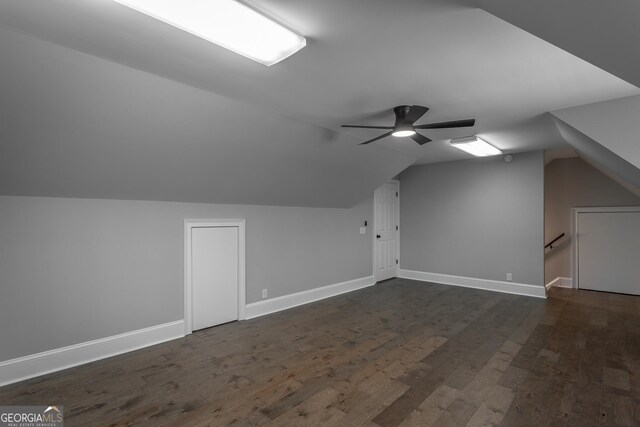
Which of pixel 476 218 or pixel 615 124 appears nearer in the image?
pixel 615 124

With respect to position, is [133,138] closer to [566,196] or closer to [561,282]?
[566,196]

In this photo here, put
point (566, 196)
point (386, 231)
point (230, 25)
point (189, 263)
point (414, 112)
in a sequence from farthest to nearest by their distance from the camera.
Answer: point (386, 231), point (566, 196), point (189, 263), point (414, 112), point (230, 25)

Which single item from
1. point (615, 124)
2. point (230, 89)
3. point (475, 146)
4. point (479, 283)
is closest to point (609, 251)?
point (479, 283)

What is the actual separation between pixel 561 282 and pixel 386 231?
344cm

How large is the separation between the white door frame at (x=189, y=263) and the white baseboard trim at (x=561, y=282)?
5.55 m

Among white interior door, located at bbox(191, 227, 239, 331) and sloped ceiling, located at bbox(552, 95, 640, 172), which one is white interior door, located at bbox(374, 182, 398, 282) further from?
sloped ceiling, located at bbox(552, 95, 640, 172)

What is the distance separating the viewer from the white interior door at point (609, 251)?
210 inches

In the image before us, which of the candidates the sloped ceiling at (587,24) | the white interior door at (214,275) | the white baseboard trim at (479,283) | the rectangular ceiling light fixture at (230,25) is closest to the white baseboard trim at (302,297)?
the white interior door at (214,275)

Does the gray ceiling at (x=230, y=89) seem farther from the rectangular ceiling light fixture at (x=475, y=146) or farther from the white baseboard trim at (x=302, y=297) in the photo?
the white baseboard trim at (x=302, y=297)

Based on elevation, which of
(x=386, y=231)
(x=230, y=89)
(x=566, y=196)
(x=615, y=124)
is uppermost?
(x=230, y=89)

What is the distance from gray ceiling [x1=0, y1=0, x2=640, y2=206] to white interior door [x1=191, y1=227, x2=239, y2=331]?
0.55 meters

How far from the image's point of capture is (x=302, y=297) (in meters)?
4.95

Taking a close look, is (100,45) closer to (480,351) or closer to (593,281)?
(480,351)

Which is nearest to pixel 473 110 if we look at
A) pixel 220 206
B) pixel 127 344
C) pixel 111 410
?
pixel 220 206
